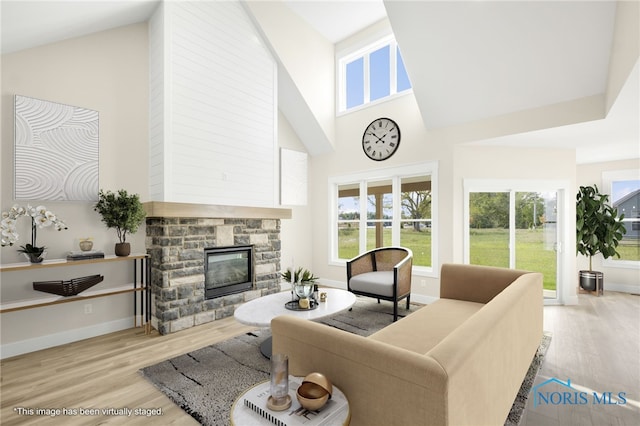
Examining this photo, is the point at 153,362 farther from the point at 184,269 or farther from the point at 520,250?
the point at 520,250

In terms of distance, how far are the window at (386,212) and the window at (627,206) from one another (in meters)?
3.41

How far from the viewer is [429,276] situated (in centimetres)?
476

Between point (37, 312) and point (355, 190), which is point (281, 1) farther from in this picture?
point (37, 312)

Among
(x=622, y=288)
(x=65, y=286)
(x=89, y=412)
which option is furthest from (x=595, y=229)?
(x=65, y=286)

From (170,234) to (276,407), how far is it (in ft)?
9.57

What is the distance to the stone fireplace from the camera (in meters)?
3.57

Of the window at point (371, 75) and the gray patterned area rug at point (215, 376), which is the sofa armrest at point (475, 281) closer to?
the gray patterned area rug at point (215, 376)

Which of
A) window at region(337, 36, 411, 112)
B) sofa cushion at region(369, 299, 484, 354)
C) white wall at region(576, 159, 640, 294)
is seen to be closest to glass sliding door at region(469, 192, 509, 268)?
sofa cushion at region(369, 299, 484, 354)

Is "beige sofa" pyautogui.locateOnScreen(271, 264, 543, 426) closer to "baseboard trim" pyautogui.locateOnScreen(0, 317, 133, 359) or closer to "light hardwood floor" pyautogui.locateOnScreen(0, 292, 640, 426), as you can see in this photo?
"light hardwood floor" pyautogui.locateOnScreen(0, 292, 640, 426)

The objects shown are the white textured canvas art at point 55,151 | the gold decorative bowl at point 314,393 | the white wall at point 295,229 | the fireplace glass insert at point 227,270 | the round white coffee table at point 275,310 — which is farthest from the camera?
the white wall at point 295,229

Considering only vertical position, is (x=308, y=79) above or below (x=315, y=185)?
above

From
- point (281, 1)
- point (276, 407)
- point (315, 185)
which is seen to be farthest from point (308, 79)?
point (276, 407)

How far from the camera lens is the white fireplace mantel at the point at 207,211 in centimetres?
349

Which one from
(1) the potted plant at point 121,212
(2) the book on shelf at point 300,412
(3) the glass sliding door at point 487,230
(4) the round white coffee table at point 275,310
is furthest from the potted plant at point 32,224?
(3) the glass sliding door at point 487,230
